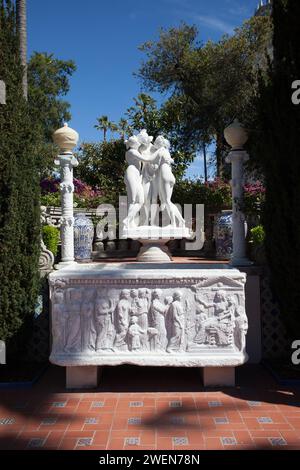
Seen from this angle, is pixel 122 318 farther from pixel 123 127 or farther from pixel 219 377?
pixel 123 127

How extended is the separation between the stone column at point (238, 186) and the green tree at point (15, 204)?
7.24 feet

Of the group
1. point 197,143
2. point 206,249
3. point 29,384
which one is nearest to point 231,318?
point 29,384

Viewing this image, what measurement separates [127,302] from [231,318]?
0.95 m

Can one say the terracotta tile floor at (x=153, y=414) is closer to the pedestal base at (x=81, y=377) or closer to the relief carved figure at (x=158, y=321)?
the pedestal base at (x=81, y=377)

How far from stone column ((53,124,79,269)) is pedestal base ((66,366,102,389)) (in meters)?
1.51

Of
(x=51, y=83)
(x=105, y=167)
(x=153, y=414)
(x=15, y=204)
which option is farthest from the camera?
(x=51, y=83)

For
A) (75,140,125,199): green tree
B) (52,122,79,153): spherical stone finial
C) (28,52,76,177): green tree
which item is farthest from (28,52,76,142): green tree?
(52,122,79,153): spherical stone finial

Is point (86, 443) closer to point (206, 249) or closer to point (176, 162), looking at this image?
point (206, 249)

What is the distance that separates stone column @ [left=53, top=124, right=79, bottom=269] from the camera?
4.90 meters

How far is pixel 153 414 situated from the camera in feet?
10.4

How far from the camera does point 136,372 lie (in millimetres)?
4141

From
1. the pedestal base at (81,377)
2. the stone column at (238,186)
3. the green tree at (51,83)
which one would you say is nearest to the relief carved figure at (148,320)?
the pedestal base at (81,377)

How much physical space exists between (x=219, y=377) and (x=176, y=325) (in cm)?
68

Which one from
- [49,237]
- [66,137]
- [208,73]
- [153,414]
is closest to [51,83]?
[208,73]
